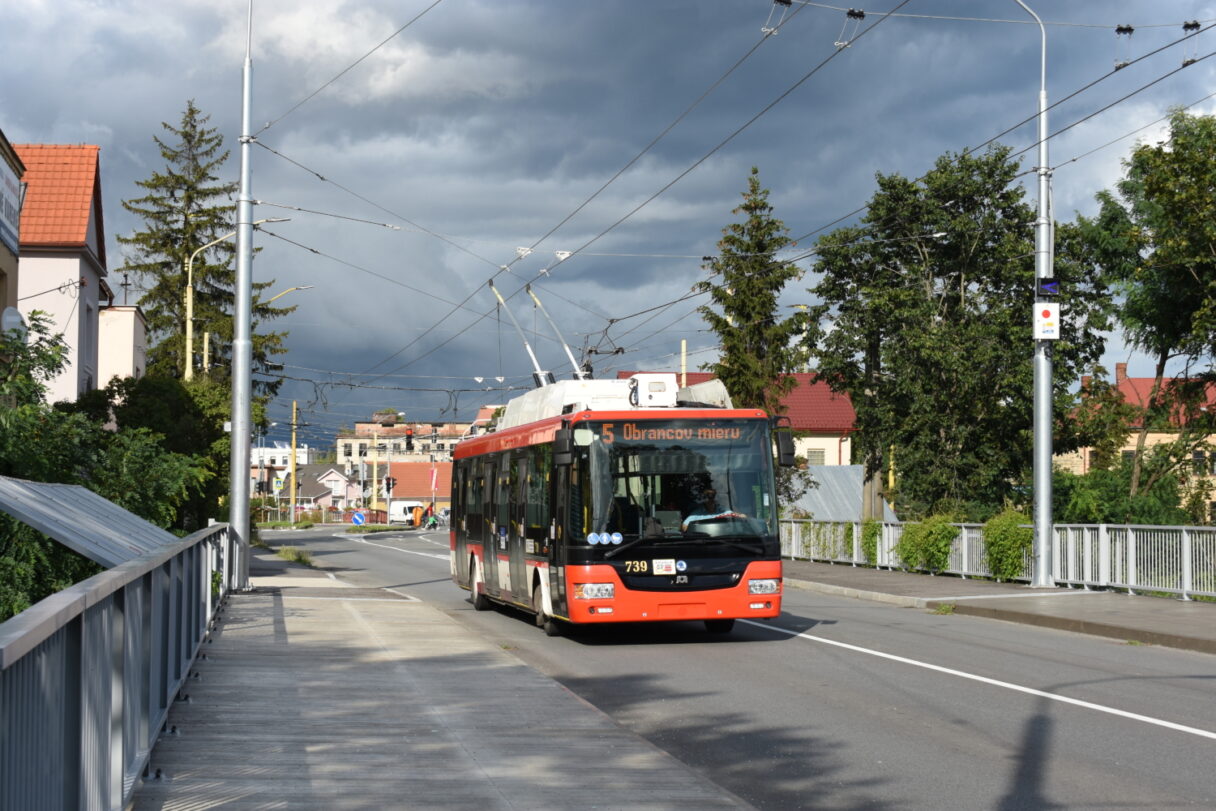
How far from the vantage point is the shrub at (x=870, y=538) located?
32.0 metres

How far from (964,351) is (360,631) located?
1102 inches

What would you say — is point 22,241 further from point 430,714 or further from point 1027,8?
point 430,714

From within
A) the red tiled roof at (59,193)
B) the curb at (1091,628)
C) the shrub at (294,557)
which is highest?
the red tiled roof at (59,193)

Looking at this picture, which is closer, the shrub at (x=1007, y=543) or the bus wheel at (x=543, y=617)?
the bus wheel at (x=543, y=617)

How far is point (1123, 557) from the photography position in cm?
2278

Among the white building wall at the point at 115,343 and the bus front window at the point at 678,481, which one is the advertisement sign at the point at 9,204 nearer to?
the bus front window at the point at 678,481

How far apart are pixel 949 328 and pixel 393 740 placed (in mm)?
35107

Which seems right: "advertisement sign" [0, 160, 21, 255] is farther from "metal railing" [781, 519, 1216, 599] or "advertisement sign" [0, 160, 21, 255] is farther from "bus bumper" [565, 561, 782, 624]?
"metal railing" [781, 519, 1216, 599]

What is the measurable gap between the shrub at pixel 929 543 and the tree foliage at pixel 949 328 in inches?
451

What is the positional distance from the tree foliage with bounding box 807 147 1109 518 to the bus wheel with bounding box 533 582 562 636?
993 inches

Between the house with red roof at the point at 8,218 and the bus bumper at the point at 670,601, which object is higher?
the house with red roof at the point at 8,218

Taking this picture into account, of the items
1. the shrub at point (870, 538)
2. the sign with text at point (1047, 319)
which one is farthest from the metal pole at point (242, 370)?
the shrub at point (870, 538)

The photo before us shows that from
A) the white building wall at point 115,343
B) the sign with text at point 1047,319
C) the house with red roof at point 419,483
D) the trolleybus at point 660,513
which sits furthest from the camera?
the house with red roof at point 419,483

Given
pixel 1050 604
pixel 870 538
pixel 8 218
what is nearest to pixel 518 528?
pixel 1050 604
